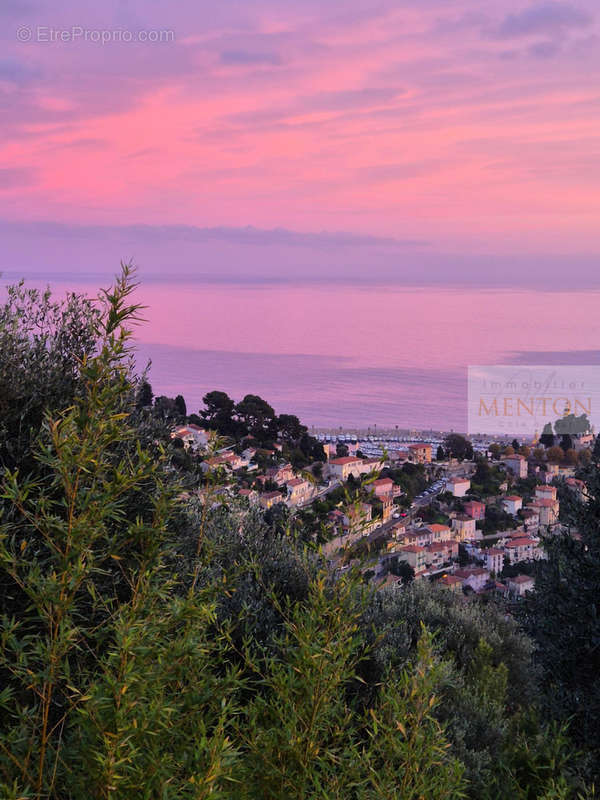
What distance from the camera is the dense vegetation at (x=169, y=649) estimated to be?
264 cm

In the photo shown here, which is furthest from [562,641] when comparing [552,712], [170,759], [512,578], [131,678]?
[512,578]

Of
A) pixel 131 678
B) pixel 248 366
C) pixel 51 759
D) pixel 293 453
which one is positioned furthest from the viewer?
pixel 248 366

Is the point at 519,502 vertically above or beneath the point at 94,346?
beneath

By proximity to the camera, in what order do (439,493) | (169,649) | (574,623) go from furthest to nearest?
(439,493)
(574,623)
(169,649)

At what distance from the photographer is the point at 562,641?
18.6ft

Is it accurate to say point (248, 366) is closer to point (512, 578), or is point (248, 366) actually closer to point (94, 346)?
point (512, 578)

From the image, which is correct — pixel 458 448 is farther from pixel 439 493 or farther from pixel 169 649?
pixel 169 649

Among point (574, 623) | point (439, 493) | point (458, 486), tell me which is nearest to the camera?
point (574, 623)

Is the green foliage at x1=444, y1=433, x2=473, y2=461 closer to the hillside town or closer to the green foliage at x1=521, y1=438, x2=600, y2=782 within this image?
the hillside town

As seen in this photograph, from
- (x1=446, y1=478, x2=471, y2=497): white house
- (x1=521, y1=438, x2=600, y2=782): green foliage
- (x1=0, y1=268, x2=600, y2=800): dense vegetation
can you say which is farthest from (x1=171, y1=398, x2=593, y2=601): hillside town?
(x1=521, y1=438, x2=600, y2=782): green foliage

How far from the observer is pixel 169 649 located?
289 cm

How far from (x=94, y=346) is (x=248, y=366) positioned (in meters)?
30.0

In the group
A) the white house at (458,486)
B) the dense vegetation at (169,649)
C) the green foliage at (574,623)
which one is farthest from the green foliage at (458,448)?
the green foliage at (574,623)

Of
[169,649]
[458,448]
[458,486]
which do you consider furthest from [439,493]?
[169,649]
